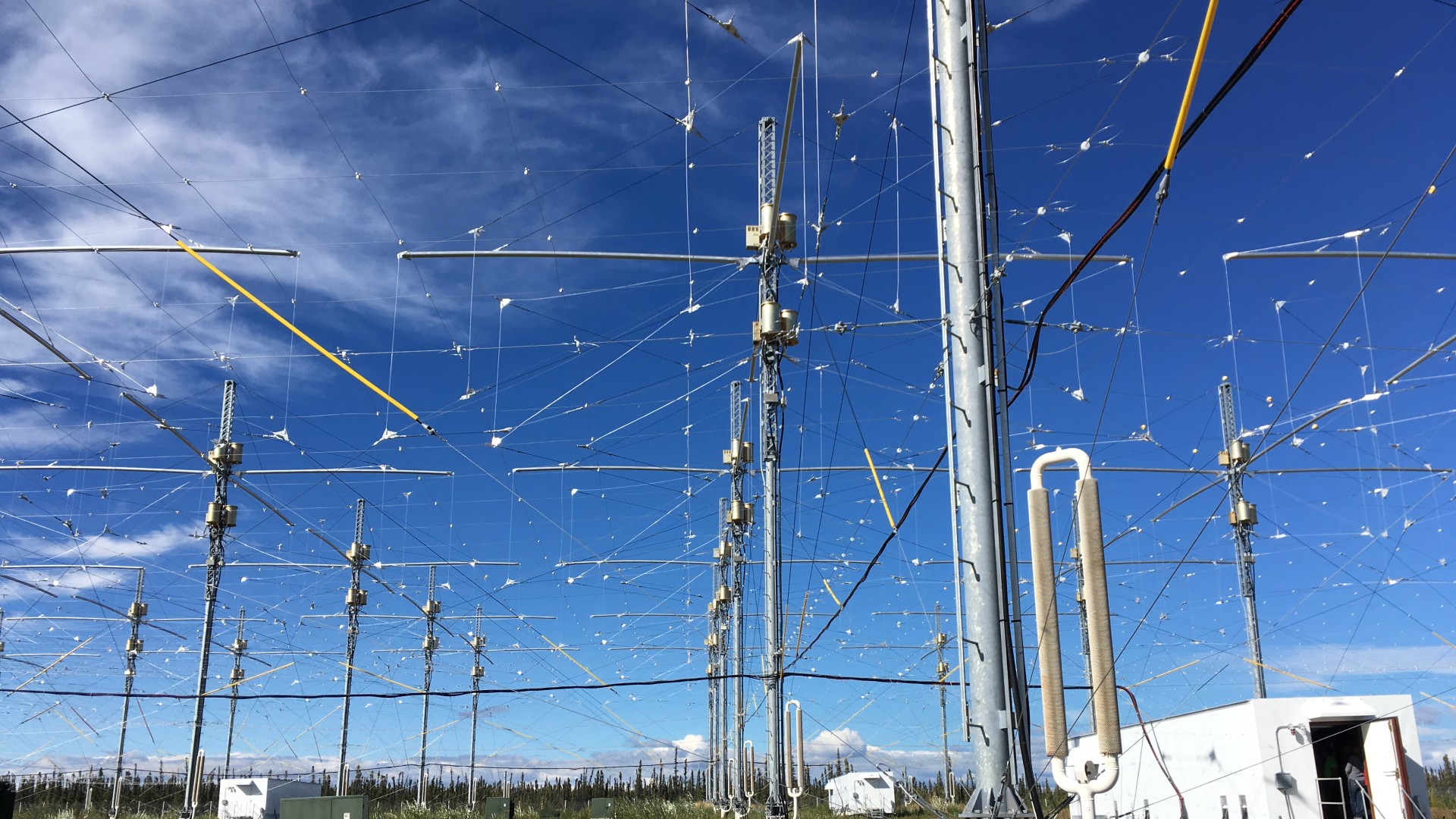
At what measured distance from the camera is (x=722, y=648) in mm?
48781

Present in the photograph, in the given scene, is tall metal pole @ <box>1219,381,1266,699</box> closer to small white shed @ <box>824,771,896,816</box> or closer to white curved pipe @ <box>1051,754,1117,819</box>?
small white shed @ <box>824,771,896,816</box>

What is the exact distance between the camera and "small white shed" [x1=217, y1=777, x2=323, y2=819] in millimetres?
44969

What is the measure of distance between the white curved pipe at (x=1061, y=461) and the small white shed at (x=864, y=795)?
36.6 meters

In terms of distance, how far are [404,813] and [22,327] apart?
2956 cm

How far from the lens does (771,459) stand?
22.3m

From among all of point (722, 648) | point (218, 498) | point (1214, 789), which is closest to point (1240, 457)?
point (1214, 789)

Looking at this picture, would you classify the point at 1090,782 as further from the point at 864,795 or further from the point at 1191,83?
the point at 864,795

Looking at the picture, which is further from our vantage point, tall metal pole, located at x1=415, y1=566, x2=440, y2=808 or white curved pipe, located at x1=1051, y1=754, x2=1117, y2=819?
tall metal pole, located at x1=415, y1=566, x2=440, y2=808

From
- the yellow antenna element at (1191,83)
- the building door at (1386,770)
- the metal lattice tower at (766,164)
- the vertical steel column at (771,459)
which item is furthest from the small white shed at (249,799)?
the yellow antenna element at (1191,83)

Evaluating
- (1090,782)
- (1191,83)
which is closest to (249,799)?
(1090,782)

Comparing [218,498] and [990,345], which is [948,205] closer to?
[990,345]

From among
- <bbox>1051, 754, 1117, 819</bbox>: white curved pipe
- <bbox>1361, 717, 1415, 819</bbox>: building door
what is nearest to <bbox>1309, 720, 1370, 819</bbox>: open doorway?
<bbox>1361, 717, 1415, 819</bbox>: building door

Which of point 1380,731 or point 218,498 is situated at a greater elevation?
point 218,498

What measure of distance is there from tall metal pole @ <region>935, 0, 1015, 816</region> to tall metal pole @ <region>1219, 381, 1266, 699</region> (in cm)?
2555
